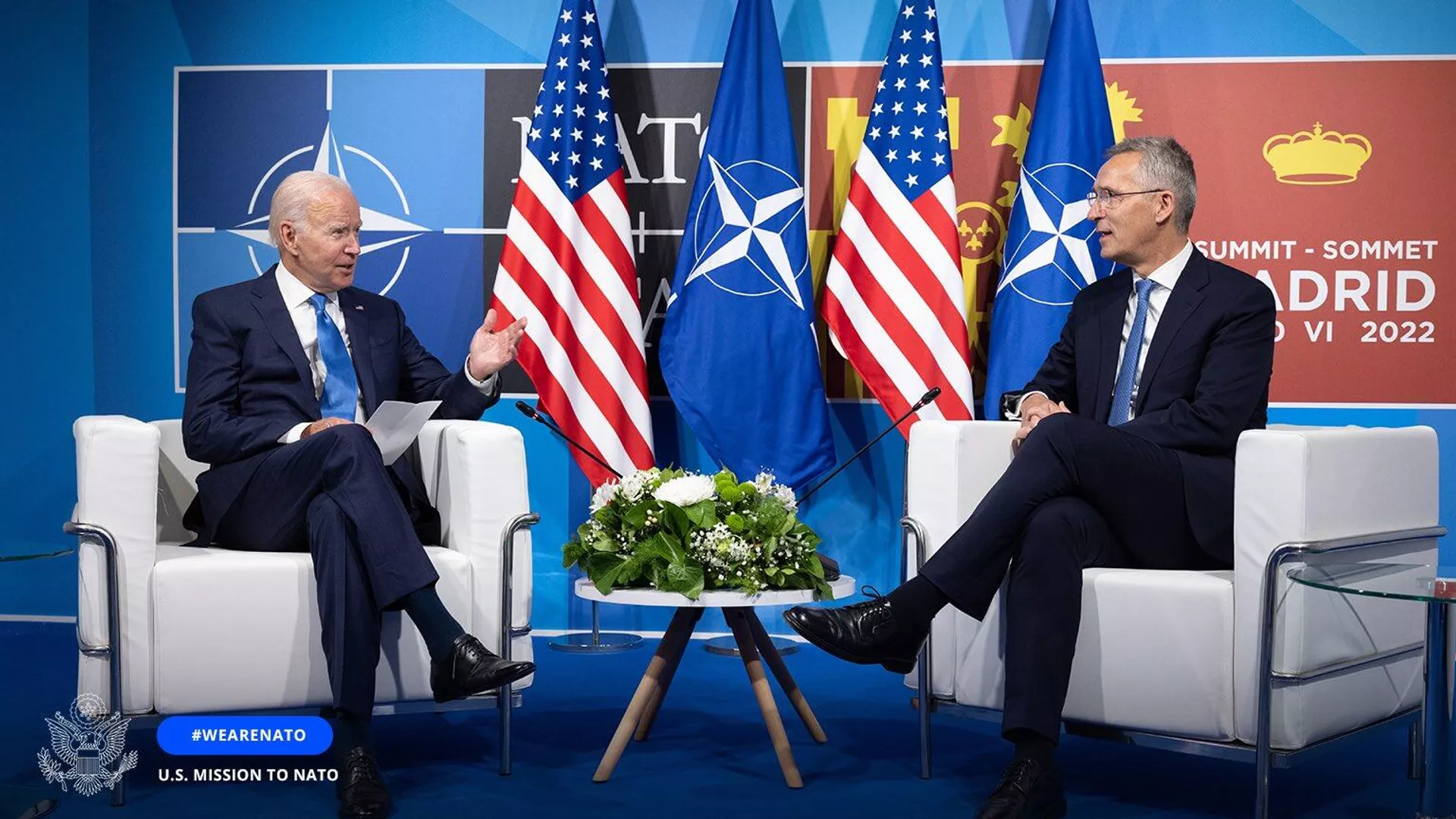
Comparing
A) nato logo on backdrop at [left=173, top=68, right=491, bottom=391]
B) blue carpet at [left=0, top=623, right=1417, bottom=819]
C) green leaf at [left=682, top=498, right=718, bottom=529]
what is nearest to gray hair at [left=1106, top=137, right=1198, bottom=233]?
blue carpet at [left=0, top=623, right=1417, bottom=819]

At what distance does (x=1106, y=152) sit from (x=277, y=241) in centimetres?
208

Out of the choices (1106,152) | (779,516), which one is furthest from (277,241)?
(1106,152)

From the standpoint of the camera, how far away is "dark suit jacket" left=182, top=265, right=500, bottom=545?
320cm

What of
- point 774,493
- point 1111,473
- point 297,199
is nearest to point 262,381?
point 297,199

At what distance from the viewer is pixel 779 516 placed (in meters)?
2.88

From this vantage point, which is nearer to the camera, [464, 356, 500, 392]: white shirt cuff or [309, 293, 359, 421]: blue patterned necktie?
[309, 293, 359, 421]: blue patterned necktie

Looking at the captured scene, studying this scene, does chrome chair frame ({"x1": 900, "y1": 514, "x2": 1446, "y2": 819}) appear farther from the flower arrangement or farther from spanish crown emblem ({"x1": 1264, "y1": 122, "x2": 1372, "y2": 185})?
spanish crown emblem ({"x1": 1264, "y1": 122, "x2": 1372, "y2": 185})

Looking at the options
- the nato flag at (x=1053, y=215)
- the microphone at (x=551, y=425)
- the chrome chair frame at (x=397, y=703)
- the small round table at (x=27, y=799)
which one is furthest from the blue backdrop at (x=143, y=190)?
the small round table at (x=27, y=799)

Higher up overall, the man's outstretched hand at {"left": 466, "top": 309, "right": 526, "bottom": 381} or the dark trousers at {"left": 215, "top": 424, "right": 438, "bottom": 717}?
the man's outstretched hand at {"left": 466, "top": 309, "right": 526, "bottom": 381}

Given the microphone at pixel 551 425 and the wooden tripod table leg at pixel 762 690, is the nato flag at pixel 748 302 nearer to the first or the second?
the microphone at pixel 551 425

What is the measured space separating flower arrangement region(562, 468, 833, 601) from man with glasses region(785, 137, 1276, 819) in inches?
4.8

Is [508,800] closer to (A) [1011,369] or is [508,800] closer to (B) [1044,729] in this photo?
(B) [1044,729]

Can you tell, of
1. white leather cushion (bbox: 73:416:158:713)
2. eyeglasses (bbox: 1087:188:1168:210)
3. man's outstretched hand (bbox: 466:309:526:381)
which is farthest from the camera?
man's outstretched hand (bbox: 466:309:526:381)

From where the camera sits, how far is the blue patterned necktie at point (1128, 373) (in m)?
3.30
